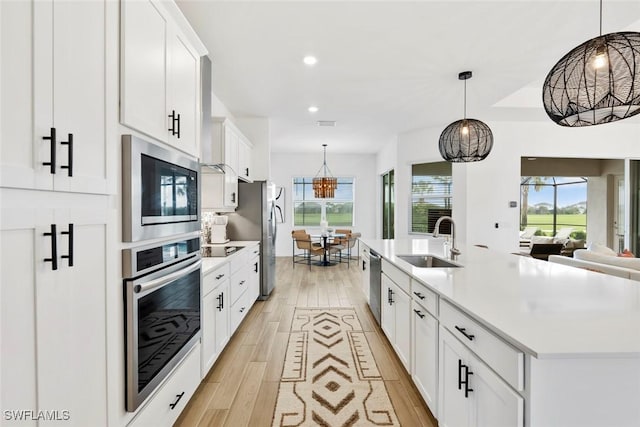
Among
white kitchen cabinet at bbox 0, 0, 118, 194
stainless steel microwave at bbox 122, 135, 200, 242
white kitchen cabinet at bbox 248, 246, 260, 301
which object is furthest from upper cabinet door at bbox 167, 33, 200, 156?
white kitchen cabinet at bbox 248, 246, 260, 301

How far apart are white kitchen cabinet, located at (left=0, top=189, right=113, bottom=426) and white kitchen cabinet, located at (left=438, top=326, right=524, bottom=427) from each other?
4.88 ft

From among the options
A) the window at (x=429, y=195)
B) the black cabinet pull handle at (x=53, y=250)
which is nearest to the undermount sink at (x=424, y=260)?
the black cabinet pull handle at (x=53, y=250)

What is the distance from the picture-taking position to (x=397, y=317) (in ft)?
8.40

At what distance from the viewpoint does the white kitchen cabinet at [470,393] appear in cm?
110

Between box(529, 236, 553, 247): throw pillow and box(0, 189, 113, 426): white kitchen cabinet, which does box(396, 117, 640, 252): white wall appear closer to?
box(529, 236, 553, 247): throw pillow

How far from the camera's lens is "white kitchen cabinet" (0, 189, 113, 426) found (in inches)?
31.7

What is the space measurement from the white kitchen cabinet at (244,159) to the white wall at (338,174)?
368 cm

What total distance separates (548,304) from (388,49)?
8.24 feet

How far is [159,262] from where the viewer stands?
1.57 metres

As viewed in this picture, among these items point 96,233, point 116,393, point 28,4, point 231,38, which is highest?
point 231,38

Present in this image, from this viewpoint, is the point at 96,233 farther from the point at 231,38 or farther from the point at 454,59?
the point at 454,59

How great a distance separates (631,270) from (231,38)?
409cm

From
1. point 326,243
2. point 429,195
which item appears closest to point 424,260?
point 429,195

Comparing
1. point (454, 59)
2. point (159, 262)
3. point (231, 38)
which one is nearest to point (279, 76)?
point (231, 38)
